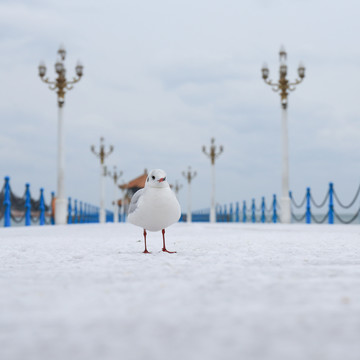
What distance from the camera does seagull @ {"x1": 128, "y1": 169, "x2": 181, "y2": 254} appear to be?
488 cm

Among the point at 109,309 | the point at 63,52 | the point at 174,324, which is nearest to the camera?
the point at 174,324

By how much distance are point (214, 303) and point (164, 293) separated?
38 centimetres

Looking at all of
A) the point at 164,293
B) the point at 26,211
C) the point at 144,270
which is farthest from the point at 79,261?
the point at 26,211

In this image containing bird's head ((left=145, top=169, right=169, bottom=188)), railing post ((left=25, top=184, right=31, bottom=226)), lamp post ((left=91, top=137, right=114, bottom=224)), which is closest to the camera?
bird's head ((left=145, top=169, right=169, bottom=188))

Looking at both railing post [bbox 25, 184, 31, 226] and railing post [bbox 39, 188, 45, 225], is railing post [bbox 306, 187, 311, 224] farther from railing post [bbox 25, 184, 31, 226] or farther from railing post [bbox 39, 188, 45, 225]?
railing post [bbox 25, 184, 31, 226]

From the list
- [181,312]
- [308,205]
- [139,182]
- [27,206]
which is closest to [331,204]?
[308,205]

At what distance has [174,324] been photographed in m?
1.92

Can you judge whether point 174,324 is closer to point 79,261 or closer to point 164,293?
point 164,293

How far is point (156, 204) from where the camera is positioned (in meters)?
4.89

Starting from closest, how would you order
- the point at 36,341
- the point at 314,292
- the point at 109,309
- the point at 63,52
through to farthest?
the point at 36,341
the point at 109,309
the point at 314,292
the point at 63,52

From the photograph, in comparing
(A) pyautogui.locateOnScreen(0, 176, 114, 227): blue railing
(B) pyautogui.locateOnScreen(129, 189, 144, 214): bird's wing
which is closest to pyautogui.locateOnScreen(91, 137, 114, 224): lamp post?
(A) pyautogui.locateOnScreen(0, 176, 114, 227): blue railing

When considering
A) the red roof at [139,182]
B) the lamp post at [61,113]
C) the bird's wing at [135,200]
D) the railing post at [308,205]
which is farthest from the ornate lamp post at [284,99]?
the red roof at [139,182]

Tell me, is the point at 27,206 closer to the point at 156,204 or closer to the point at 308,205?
the point at 308,205

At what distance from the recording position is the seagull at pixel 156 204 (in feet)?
16.0
